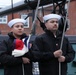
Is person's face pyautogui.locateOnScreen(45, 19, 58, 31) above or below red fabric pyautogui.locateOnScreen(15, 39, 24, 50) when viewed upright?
above

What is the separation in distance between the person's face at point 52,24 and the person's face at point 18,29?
0.31m

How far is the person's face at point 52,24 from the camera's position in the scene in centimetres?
450

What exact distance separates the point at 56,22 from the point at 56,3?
0.33 m

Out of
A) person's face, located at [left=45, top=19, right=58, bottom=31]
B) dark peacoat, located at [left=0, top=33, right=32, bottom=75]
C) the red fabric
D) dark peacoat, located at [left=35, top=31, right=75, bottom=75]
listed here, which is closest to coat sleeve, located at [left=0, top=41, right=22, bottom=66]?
dark peacoat, located at [left=0, top=33, right=32, bottom=75]

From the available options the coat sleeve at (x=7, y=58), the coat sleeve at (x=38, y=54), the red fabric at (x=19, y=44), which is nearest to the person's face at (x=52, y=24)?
the coat sleeve at (x=38, y=54)

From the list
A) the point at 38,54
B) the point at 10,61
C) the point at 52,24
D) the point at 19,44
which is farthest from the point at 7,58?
the point at 52,24

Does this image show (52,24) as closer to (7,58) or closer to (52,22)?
→ (52,22)

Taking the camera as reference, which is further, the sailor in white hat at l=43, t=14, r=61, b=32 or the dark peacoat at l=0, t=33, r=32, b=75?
the sailor in white hat at l=43, t=14, r=61, b=32

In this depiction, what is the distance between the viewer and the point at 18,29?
14.7 ft

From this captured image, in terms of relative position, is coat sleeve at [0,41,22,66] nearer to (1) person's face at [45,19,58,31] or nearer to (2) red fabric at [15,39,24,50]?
(2) red fabric at [15,39,24,50]

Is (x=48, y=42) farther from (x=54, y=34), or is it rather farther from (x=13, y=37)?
(x=13, y=37)

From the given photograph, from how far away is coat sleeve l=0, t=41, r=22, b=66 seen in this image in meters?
4.37

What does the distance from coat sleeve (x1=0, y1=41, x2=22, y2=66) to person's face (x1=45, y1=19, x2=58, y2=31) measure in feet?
1.70

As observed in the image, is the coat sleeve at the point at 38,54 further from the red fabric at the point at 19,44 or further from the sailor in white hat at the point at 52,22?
the sailor in white hat at the point at 52,22
